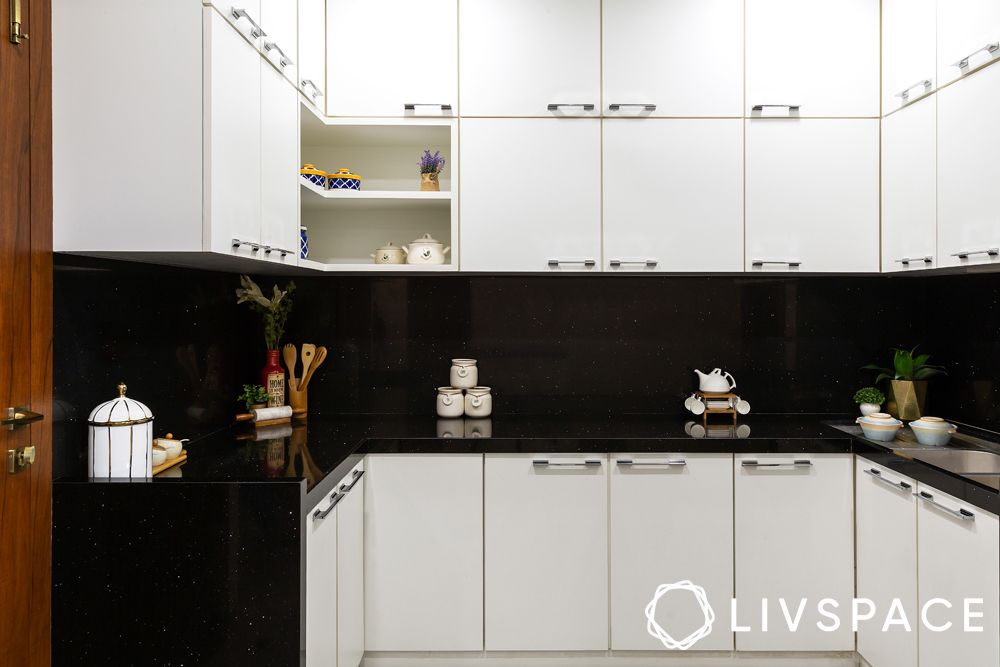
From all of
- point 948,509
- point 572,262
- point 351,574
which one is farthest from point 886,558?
point 351,574

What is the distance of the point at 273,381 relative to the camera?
2.79 metres

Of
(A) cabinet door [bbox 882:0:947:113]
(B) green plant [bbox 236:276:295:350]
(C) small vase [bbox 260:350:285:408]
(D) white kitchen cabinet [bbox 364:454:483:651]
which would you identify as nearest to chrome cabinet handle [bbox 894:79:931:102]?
(A) cabinet door [bbox 882:0:947:113]

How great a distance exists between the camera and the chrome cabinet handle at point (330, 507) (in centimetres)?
186

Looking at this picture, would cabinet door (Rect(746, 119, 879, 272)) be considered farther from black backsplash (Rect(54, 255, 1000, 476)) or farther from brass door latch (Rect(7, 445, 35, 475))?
brass door latch (Rect(7, 445, 35, 475))

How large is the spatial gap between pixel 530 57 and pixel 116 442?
6.47 ft

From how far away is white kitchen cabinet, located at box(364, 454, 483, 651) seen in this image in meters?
2.44

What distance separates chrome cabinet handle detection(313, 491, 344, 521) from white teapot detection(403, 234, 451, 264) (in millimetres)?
1036

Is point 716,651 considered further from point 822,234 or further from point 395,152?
point 395,152

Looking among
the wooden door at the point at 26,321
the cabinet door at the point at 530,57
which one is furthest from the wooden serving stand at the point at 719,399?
the wooden door at the point at 26,321

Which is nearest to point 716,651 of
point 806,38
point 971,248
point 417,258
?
point 971,248

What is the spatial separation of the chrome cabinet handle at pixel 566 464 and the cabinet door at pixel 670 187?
30.0 inches

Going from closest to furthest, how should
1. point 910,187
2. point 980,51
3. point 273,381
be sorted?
point 980,51 → point 910,187 → point 273,381

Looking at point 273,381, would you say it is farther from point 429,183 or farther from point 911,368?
point 911,368

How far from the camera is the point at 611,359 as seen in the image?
3.08 metres
